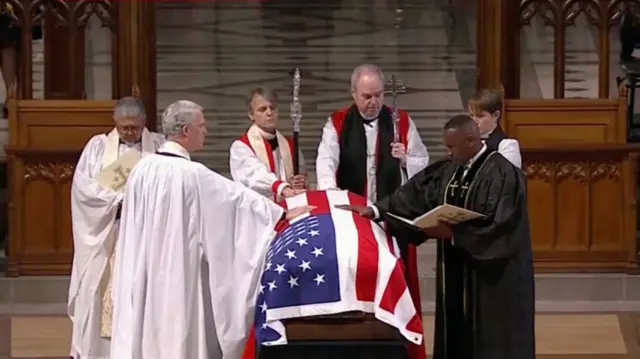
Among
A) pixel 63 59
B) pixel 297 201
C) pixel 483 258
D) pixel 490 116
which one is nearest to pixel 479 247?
pixel 483 258

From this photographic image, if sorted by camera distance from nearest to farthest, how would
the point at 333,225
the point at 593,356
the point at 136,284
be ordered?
1. the point at 333,225
2. the point at 136,284
3. the point at 593,356

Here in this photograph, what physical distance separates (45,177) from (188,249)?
3317 mm

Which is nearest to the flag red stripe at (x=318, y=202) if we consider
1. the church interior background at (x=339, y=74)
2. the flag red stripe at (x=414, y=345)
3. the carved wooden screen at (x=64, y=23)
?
the flag red stripe at (x=414, y=345)

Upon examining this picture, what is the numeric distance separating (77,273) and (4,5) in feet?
9.66

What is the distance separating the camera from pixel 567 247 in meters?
9.15

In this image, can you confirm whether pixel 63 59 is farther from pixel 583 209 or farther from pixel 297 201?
pixel 297 201

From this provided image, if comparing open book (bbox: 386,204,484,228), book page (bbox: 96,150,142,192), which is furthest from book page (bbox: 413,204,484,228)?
book page (bbox: 96,150,142,192)

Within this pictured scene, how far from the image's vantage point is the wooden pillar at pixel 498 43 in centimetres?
928

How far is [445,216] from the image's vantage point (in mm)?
5609

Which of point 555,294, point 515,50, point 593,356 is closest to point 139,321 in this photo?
point 593,356

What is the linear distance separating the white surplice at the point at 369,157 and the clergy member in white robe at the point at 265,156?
0.12m

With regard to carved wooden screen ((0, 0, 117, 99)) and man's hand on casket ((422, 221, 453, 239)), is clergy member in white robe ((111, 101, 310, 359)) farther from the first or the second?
carved wooden screen ((0, 0, 117, 99))

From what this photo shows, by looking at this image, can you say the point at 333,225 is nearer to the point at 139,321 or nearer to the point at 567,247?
the point at 139,321

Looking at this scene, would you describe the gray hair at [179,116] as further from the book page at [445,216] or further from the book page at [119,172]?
the book page at [445,216]
